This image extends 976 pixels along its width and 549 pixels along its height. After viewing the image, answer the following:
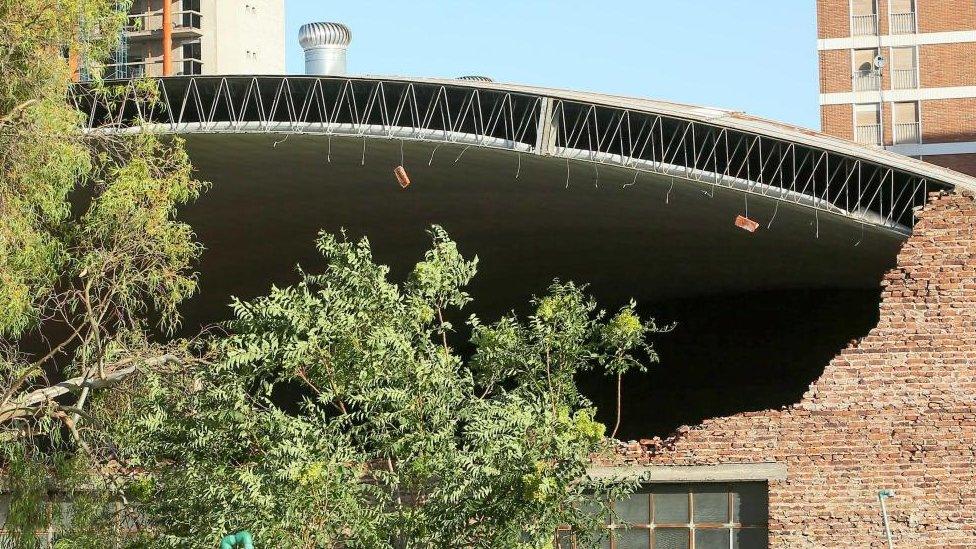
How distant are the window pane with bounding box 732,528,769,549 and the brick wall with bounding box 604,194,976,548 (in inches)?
8.9

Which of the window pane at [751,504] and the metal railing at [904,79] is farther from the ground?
the metal railing at [904,79]

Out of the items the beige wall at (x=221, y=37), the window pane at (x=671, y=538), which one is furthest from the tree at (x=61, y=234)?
the beige wall at (x=221, y=37)

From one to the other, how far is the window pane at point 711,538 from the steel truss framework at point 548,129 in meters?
6.11

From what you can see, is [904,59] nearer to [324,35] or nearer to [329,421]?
[324,35]

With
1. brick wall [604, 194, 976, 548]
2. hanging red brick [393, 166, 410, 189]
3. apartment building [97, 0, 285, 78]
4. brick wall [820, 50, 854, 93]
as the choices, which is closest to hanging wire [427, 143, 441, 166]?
hanging red brick [393, 166, 410, 189]

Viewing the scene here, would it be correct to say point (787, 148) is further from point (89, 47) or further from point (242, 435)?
point (242, 435)

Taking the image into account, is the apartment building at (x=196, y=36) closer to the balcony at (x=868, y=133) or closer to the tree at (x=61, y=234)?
the balcony at (x=868, y=133)

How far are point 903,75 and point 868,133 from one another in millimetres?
2035

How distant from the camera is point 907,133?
144ft

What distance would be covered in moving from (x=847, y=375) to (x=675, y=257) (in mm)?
12860

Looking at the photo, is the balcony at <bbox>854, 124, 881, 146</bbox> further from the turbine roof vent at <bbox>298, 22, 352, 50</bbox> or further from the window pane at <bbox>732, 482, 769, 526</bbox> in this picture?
the window pane at <bbox>732, 482, 769, 526</bbox>

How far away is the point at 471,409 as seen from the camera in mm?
12695

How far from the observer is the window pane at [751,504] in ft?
64.8

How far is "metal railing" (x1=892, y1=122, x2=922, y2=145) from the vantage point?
4372 cm
